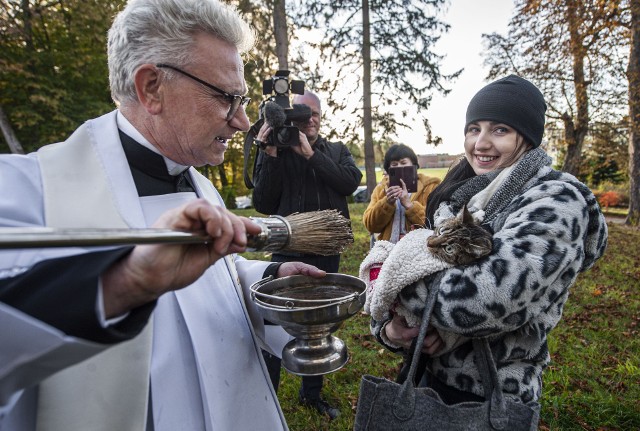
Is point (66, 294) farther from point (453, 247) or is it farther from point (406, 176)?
point (406, 176)

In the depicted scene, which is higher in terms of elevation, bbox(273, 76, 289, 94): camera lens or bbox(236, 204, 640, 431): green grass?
bbox(273, 76, 289, 94): camera lens

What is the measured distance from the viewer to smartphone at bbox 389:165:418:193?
412 centimetres

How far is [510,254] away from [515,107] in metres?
0.74

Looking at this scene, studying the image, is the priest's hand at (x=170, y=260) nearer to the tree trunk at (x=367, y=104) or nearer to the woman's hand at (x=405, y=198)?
the woman's hand at (x=405, y=198)

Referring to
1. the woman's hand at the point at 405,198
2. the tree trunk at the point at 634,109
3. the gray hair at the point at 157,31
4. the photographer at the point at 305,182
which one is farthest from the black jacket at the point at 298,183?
the tree trunk at the point at 634,109

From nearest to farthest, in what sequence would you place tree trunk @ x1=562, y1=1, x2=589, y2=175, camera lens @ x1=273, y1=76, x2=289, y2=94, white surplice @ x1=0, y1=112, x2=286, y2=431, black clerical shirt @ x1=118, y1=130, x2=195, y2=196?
white surplice @ x1=0, y1=112, x2=286, y2=431 → black clerical shirt @ x1=118, y1=130, x2=195, y2=196 → camera lens @ x1=273, y1=76, x2=289, y2=94 → tree trunk @ x1=562, y1=1, x2=589, y2=175

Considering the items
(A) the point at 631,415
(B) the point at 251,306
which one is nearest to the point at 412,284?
(B) the point at 251,306

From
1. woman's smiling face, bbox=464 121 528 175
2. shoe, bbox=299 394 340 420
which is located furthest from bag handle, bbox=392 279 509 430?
shoe, bbox=299 394 340 420

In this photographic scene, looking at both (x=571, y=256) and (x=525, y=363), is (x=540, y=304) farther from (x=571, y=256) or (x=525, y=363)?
(x=525, y=363)

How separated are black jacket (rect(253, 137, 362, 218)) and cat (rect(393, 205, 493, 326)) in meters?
2.01

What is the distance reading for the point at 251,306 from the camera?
70.9 inches

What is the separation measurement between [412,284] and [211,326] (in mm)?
798

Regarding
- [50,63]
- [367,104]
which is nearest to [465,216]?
[367,104]

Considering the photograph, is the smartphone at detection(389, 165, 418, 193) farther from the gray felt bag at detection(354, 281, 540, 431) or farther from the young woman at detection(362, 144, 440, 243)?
the gray felt bag at detection(354, 281, 540, 431)
